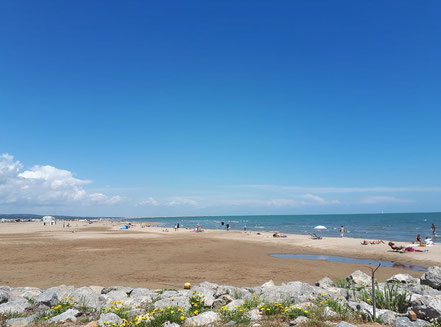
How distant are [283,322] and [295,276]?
379 inches

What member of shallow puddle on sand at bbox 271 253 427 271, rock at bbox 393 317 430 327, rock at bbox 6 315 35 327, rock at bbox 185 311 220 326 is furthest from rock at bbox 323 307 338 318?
shallow puddle on sand at bbox 271 253 427 271

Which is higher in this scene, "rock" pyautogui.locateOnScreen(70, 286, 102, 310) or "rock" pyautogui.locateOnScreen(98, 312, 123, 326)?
"rock" pyautogui.locateOnScreen(98, 312, 123, 326)

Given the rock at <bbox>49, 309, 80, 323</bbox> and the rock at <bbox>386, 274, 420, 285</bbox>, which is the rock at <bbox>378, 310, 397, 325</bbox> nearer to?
the rock at <bbox>386, 274, 420, 285</bbox>

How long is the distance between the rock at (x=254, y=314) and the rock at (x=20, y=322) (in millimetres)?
4803

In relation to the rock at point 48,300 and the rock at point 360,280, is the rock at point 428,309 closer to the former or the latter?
the rock at point 360,280

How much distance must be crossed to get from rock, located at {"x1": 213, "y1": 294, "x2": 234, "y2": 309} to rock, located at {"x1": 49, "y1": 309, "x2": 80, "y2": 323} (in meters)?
3.48

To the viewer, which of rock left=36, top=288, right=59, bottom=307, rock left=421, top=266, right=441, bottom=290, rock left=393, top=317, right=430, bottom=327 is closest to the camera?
rock left=393, top=317, right=430, bottom=327

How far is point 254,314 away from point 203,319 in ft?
3.83

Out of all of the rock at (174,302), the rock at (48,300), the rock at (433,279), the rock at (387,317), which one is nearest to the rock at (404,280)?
the rock at (433,279)

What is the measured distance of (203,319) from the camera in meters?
6.54

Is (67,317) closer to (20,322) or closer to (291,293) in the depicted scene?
(20,322)

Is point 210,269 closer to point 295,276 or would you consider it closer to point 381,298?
point 295,276

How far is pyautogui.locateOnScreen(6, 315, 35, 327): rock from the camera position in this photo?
6.25 meters

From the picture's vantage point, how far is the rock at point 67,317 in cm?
657
